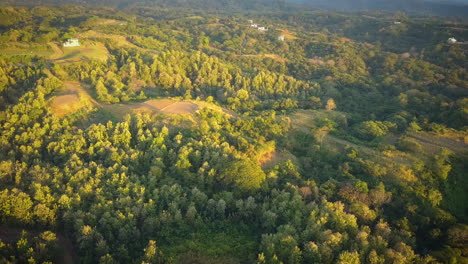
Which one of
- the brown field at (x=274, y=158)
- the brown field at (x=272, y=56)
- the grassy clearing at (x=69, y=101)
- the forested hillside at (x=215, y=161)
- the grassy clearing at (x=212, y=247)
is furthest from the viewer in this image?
the brown field at (x=272, y=56)

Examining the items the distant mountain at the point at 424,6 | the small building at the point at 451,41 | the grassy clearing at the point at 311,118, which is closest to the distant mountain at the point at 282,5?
the distant mountain at the point at 424,6

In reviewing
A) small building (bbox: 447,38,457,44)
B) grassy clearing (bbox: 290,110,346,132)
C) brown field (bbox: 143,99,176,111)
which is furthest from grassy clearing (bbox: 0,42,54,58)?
small building (bbox: 447,38,457,44)

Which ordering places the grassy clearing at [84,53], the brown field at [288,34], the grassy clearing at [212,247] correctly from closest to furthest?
the grassy clearing at [212,247]
the grassy clearing at [84,53]
the brown field at [288,34]

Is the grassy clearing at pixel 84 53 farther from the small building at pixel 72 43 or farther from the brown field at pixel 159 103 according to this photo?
the brown field at pixel 159 103

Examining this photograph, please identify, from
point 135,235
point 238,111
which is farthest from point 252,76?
point 135,235

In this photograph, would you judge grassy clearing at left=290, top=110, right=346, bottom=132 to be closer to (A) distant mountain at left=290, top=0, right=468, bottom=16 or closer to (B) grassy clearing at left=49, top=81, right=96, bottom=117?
(B) grassy clearing at left=49, top=81, right=96, bottom=117

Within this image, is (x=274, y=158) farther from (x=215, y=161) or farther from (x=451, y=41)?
(x=451, y=41)

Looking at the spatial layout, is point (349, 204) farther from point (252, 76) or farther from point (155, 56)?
point (155, 56)

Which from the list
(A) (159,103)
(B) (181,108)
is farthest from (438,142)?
(A) (159,103)

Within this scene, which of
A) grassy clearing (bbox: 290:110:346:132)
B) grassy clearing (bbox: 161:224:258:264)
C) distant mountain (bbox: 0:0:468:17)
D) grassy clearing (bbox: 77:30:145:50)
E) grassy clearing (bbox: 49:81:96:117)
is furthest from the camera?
distant mountain (bbox: 0:0:468:17)
